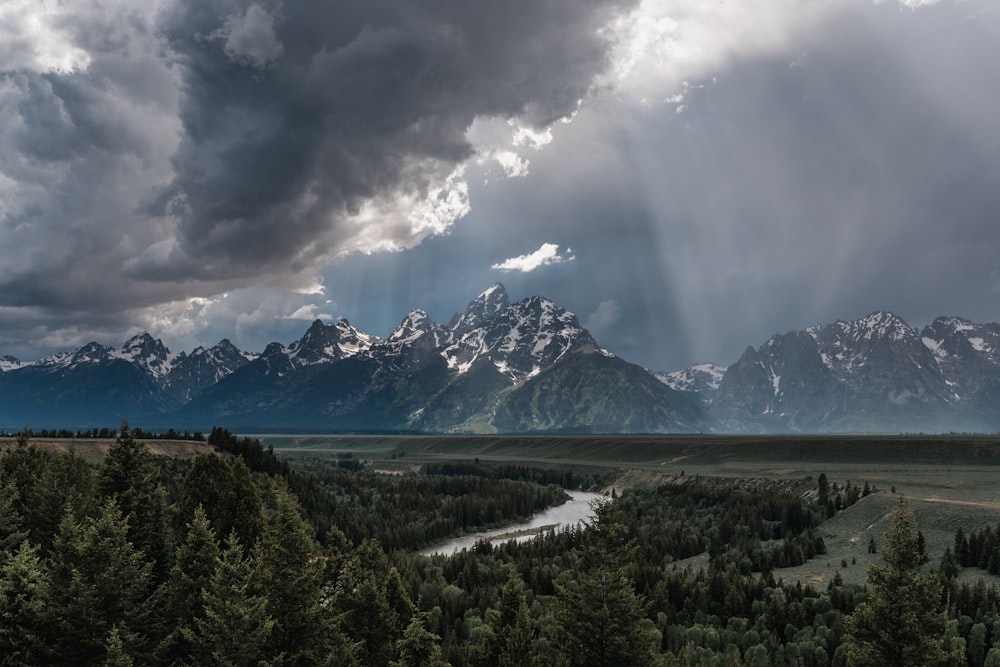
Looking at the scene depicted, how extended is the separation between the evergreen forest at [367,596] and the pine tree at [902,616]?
0.11m

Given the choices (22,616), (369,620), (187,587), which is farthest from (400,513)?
(22,616)

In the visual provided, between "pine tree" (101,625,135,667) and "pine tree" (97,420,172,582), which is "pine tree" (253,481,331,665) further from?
"pine tree" (97,420,172,582)

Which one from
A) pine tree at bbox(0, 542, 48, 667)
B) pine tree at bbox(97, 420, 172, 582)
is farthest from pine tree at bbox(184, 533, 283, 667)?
pine tree at bbox(97, 420, 172, 582)

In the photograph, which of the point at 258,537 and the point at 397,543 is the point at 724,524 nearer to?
the point at 397,543

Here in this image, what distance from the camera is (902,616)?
34.8m

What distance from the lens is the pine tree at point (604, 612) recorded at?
1194 inches

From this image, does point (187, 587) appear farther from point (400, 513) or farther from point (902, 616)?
point (400, 513)

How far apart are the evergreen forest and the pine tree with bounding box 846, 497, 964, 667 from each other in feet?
0.35

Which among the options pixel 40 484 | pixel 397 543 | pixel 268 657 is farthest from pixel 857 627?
pixel 397 543

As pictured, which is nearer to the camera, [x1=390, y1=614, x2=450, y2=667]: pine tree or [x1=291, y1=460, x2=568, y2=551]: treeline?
[x1=390, y1=614, x2=450, y2=667]: pine tree

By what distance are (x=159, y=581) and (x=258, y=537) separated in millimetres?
13103

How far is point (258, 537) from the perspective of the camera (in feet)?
199

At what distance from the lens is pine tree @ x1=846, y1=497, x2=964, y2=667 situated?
34.0m

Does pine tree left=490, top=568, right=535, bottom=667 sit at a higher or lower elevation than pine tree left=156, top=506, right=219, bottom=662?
lower
